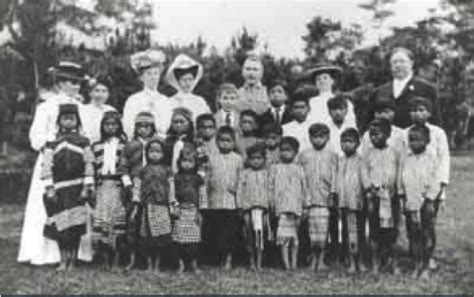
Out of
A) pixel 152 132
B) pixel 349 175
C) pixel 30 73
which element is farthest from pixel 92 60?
pixel 349 175

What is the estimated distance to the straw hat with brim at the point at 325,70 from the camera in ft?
21.6

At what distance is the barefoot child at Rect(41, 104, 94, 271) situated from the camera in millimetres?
6098

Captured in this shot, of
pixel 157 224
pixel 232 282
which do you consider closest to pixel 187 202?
pixel 157 224

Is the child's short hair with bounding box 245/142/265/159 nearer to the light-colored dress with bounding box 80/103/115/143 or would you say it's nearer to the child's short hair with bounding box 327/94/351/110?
the child's short hair with bounding box 327/94/351/110

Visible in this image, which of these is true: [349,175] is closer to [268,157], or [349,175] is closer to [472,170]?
[268,157]

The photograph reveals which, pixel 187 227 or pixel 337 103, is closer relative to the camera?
pixel 187 227

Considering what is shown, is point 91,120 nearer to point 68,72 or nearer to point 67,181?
point 68,72

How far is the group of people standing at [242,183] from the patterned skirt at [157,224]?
0.03ft

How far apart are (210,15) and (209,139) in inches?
74.5

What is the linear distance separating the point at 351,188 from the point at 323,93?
113cm

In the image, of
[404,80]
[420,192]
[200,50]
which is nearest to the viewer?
[420,192]

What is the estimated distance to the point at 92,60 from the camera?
394 inches

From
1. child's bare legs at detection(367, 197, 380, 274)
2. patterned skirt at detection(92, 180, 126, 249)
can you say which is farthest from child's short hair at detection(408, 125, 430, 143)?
patterned skirt at detection(92, 180, 126, 249)

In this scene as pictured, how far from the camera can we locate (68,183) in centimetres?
613
